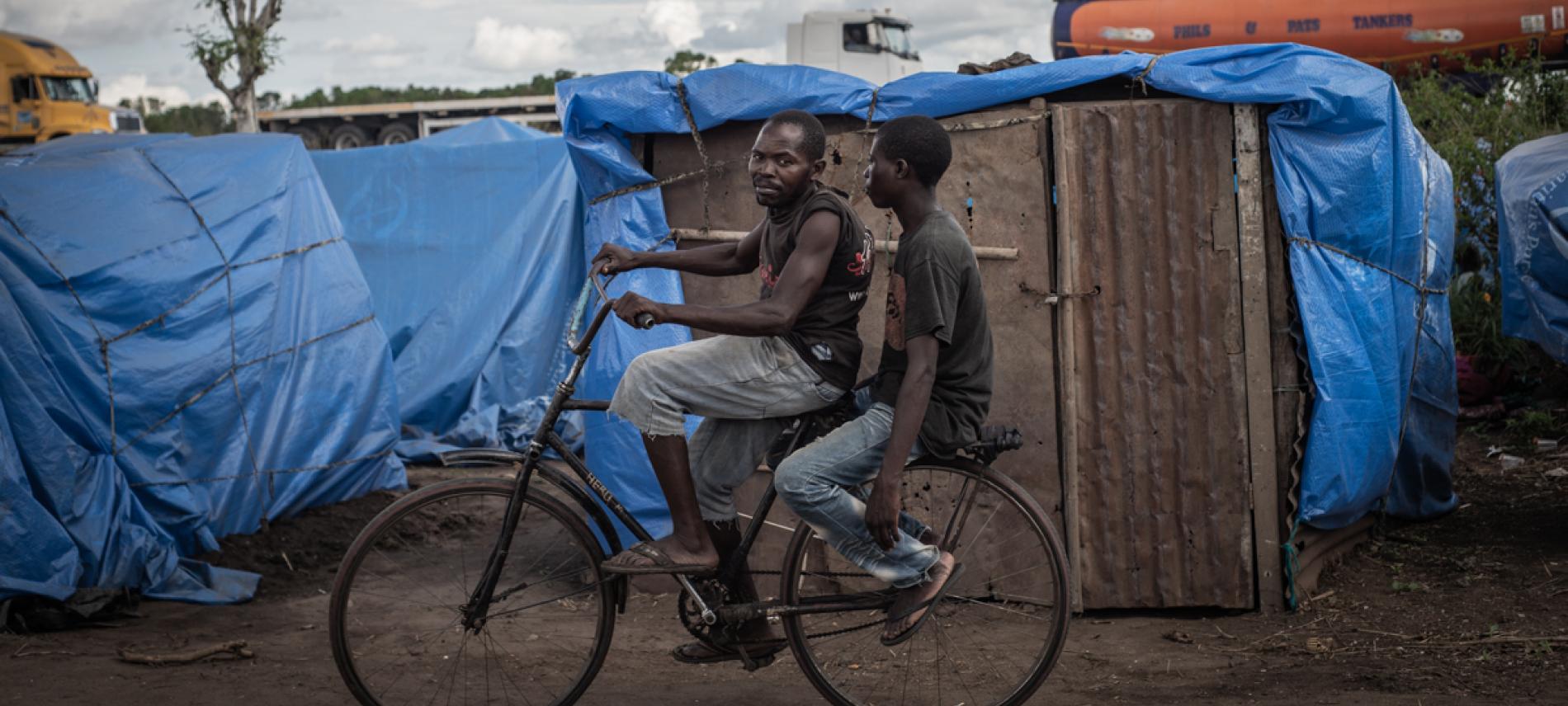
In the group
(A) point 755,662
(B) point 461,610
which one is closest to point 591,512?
(B) point 461,610

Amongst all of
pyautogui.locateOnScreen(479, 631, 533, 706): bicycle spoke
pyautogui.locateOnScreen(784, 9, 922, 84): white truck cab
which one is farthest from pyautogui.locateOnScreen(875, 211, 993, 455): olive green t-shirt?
pyautogui.locateOnScreen(784, 9, 922, 84): white truck cab

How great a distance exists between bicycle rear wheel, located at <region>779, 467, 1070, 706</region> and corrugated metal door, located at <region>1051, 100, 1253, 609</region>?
13.3 inches

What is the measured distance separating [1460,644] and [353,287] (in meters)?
5.96

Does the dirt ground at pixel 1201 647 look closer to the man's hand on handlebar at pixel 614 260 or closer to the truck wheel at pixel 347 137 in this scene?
the man's hand on handlebar at pixel 614 260

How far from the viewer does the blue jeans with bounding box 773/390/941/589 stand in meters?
3.46

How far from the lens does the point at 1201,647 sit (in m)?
4.83

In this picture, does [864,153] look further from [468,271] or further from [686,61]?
[686,61]

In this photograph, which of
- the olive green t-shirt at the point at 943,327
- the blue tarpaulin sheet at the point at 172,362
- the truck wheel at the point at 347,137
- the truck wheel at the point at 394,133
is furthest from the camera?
the truck wheel at the point at 394,133

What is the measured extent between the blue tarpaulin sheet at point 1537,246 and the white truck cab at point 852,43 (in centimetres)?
1865

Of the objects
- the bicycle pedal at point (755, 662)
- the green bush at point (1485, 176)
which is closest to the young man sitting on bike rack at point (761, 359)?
the bicycle pedal at point (755, 662)

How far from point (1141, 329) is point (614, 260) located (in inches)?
95.7

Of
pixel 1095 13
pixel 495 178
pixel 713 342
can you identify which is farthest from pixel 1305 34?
pixel 713 342

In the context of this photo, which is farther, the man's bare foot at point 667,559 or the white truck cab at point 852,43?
the white truck cab at point 852,43

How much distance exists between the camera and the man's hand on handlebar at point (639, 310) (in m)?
3.22
